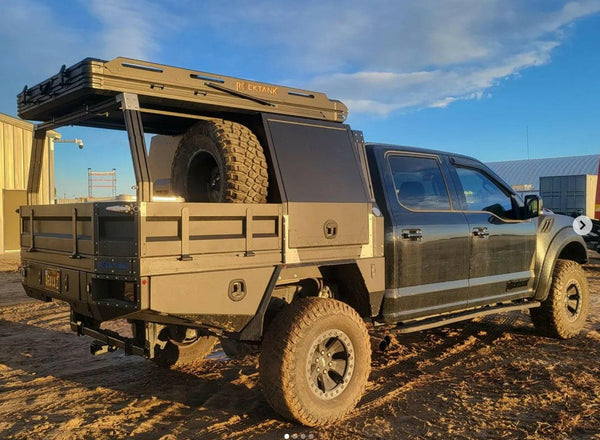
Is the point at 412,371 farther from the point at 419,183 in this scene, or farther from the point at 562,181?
the point at 562,181

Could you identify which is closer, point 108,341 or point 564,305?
point 108,341

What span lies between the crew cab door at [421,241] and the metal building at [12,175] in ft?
45.2

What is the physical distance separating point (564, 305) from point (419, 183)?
2.85 m

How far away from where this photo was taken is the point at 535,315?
6.29 m

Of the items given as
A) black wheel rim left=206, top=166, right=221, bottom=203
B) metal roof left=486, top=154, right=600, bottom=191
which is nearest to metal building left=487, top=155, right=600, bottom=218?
metal roof left=486, top=154, right=600, bottom=191

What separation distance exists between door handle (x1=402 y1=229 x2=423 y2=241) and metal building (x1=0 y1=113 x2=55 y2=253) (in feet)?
46.0

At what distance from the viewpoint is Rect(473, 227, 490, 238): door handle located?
5.10 m

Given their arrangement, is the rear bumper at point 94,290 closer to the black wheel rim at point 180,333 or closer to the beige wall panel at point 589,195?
the black wheel rim at point 180,333

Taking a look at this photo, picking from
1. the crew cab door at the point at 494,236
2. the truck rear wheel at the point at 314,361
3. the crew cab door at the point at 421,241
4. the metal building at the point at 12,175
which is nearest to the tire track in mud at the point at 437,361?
the truck rear wheel at the point at 314,361

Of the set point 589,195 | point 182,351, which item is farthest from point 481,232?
point 589,195

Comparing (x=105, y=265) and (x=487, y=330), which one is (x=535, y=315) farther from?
(x=105, y=265)

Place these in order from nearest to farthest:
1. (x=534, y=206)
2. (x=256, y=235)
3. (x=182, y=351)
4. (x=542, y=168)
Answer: (x=256, y=235) < (x=182, y=351) < (x=534, y=206) < (x=542, y=168)

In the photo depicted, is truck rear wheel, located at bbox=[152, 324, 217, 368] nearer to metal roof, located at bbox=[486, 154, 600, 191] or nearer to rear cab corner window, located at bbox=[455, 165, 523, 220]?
rear cab corner window, located at bbox=[455, 165, 523, 220]

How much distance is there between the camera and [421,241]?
459 centimetres
